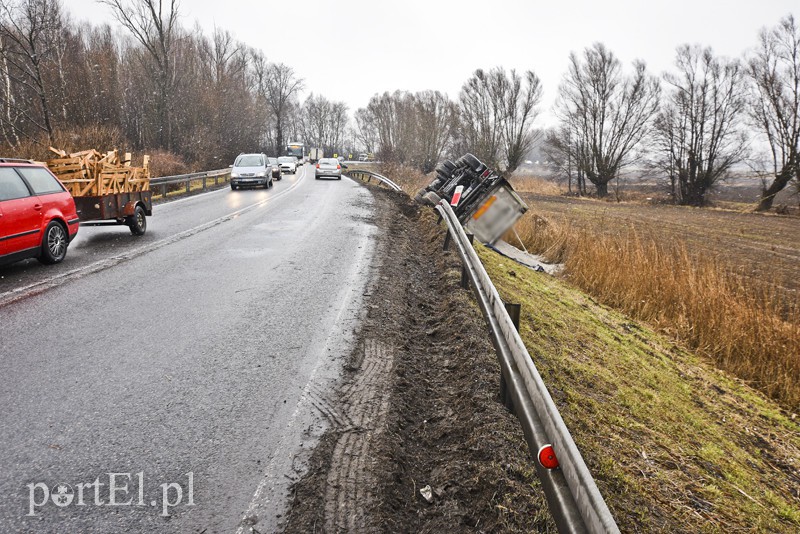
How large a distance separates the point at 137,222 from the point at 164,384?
8.01 m

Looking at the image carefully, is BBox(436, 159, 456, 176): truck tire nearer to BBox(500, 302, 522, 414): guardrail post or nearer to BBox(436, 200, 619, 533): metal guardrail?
BBox(500, 302, 522, 414): guardrail post

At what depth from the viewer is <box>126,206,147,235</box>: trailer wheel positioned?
10.4 m

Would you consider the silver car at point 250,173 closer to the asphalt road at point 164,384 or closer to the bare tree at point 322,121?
the asphalt road at point 164,384

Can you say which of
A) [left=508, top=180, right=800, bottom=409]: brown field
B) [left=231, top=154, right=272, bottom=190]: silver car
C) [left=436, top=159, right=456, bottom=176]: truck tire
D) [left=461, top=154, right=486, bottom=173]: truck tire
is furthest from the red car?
[left=231, top=154, right=272, bottom=190]: silver car

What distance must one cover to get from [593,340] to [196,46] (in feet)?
209

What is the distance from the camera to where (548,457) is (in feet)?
7.29

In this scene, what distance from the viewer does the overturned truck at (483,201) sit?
38.3 feet

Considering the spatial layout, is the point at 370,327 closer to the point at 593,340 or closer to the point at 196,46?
the point at 593,340

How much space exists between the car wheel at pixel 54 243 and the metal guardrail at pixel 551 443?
23.7 feet

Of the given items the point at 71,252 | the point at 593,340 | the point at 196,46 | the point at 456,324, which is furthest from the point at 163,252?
the point at 196,46

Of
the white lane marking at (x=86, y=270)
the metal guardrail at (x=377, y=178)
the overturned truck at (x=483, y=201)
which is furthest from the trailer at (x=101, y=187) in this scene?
the metal guardrail at (x=377, y=178)

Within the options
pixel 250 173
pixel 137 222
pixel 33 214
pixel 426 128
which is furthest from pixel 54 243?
pixel 426 128

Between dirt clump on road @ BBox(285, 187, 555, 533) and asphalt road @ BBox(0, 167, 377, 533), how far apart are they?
0.65 feet

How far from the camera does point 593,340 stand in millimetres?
6504
